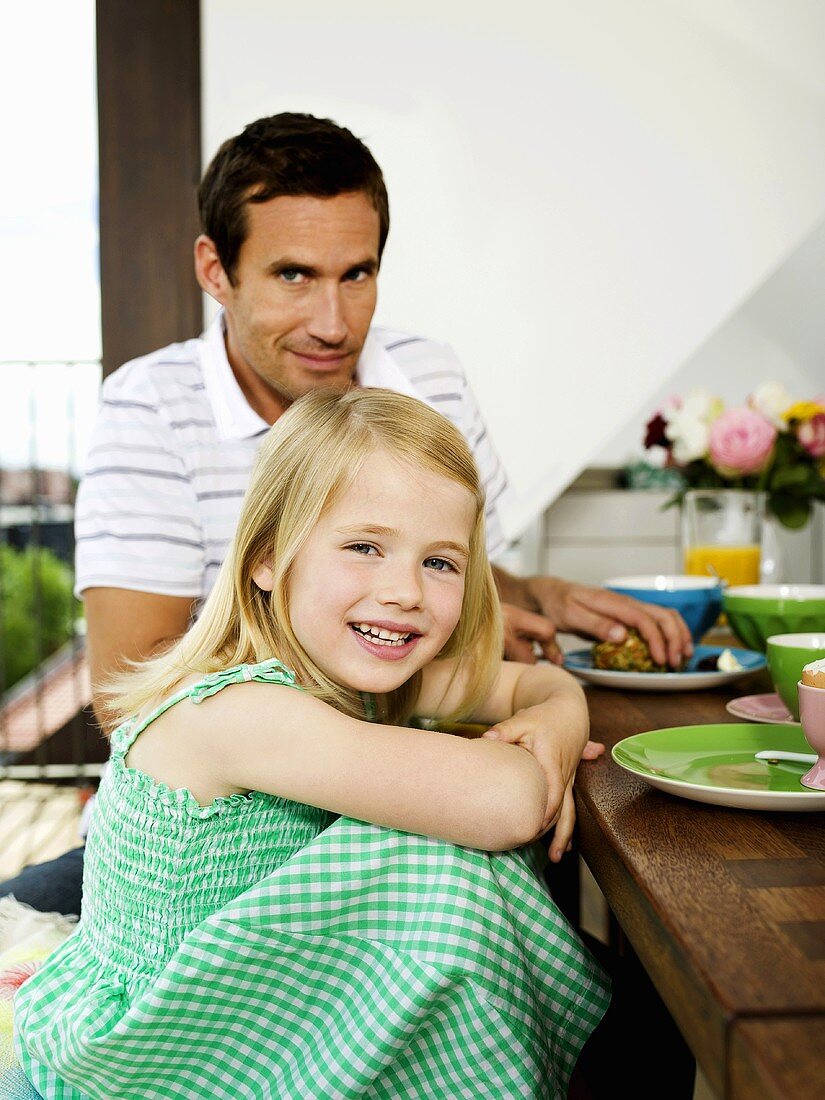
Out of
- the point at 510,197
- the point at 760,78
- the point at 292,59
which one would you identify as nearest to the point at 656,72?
the point at 760,78

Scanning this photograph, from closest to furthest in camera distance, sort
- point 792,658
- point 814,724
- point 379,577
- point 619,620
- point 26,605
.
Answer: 1. point 814,724
2. point 792,658
3. point 379,577
4. point 619,620
5. point 26,605

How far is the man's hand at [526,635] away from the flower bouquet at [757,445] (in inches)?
21.0

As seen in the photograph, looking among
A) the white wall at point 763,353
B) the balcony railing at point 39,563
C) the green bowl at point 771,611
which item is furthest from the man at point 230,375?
the white wall at point 763,353

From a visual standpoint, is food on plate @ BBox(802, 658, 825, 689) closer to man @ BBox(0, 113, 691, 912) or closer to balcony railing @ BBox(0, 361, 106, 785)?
man @ BBox(0, 113, 691, 912)

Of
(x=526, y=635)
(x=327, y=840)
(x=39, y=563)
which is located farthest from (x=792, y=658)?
(x=39, y=563)

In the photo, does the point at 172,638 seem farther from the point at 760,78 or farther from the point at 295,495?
the point at 760,78

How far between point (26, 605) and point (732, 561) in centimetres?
526

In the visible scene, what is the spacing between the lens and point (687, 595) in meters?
1.38

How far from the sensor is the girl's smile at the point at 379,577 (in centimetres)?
105

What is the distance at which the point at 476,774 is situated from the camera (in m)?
0.88

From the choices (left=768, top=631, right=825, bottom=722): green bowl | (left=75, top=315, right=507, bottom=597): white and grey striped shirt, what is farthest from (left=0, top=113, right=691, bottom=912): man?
(left=768, top=631, right=825, bottom=722): green bowl

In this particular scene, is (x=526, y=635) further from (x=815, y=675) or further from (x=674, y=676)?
(x=815, y=675)

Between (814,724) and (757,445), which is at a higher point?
(757,445)

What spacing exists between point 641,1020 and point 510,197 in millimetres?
1469
